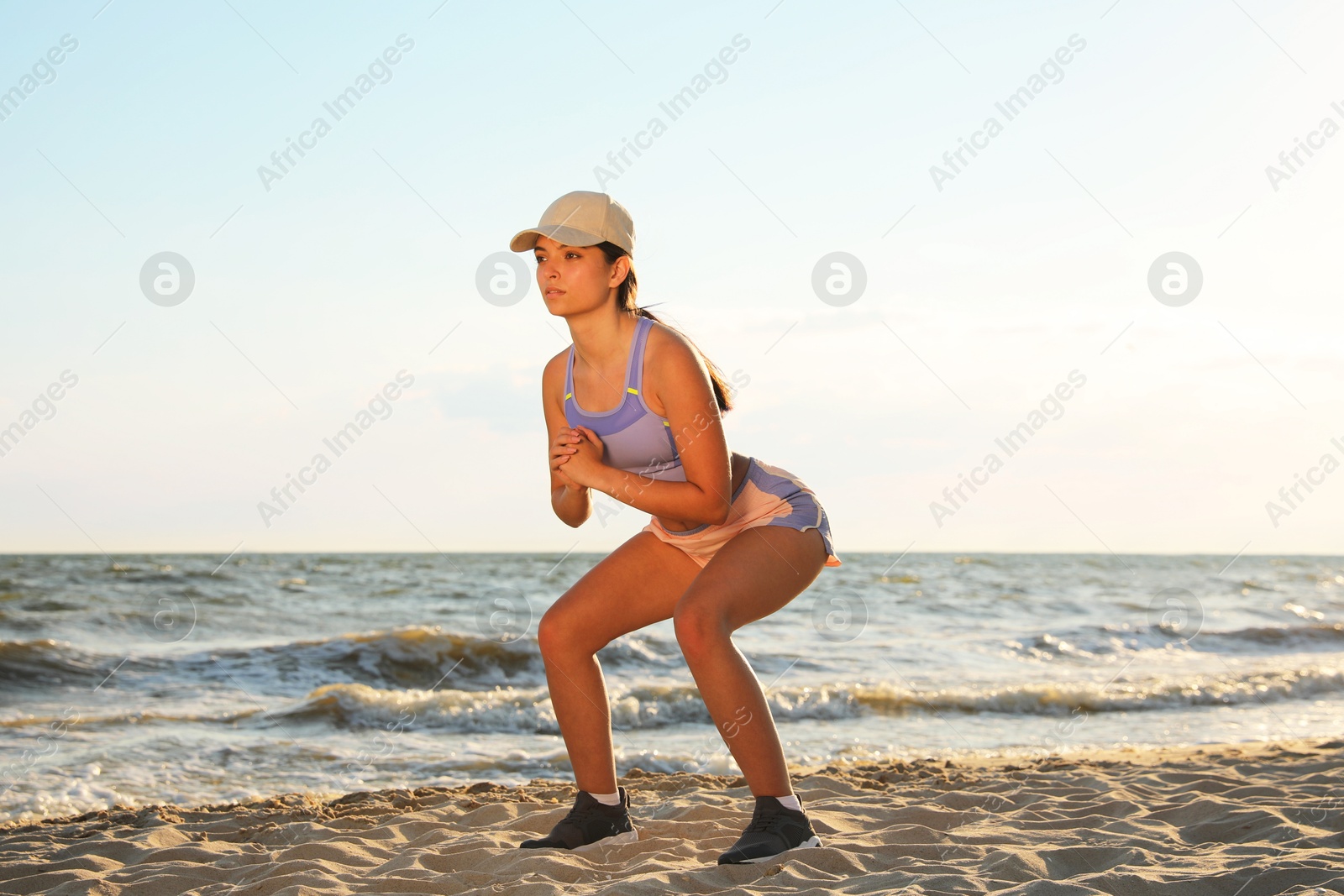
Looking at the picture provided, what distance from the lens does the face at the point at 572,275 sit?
290 centimetres

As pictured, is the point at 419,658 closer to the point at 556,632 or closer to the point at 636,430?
the point at 556,632

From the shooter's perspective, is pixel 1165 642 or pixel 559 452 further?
pixel 1165 642

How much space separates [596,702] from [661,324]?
1231 mm

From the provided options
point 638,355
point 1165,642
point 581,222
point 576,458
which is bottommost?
point 1165,642

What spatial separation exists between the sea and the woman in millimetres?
225

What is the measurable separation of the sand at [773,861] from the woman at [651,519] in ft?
0.83

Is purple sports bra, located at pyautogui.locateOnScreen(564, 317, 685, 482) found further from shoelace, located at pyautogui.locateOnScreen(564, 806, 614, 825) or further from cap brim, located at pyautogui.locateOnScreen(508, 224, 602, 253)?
shoelace, located at pyautogui.locateOnScreen(564, 806, 614, 825)

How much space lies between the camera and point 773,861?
2.91 metres

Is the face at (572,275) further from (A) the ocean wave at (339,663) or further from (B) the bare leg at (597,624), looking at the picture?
(A) the ocean wave at (339,663)

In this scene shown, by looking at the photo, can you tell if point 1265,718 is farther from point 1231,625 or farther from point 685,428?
point 1231,625

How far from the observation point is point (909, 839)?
11.2 ft

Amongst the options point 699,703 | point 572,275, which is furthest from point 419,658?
point 572,275

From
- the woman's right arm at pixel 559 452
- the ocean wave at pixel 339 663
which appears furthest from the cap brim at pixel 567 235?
the ocean wave at pixel 339 663

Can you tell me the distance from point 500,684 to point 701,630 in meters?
7.30
